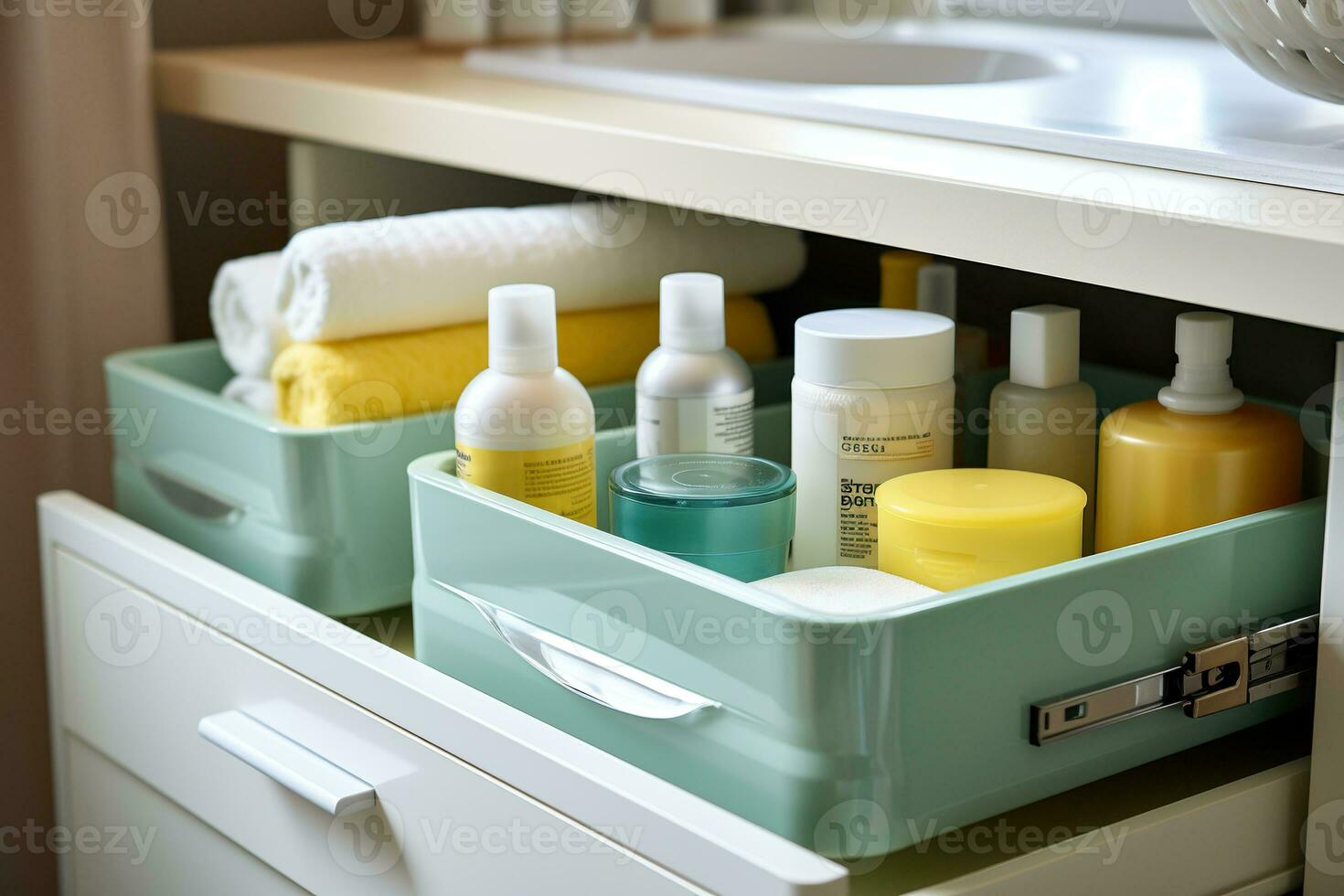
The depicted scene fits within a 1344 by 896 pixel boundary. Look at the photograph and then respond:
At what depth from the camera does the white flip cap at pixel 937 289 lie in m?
0.78

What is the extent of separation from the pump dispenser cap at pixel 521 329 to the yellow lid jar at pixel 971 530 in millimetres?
164

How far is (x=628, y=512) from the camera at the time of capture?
59 centimetres

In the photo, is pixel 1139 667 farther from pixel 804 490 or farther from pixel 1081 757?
pixel 804 490

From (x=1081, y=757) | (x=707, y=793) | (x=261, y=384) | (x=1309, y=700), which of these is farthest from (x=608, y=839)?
(x=261, y=384)

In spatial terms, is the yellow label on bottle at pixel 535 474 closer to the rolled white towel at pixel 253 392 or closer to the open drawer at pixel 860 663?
the open drawer at pixel 860 663

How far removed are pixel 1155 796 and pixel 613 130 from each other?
0.38m

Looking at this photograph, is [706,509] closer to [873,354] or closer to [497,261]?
[873,354]

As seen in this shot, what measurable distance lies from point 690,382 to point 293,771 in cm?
24

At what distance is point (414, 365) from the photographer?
0.76 m

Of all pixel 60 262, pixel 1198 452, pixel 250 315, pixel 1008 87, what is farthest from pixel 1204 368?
pixel 60 262

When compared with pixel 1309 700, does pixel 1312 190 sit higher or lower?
higher

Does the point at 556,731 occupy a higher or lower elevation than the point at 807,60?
lower

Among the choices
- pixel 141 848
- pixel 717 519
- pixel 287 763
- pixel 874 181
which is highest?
pixel 874 181

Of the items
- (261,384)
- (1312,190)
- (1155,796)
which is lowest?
(1155,796)
